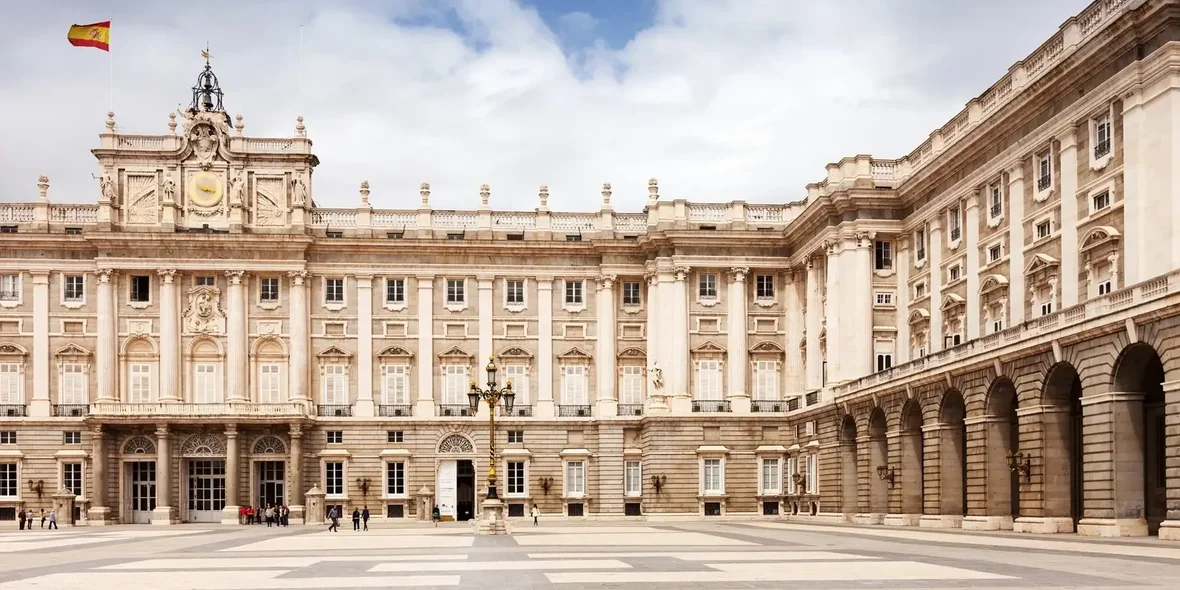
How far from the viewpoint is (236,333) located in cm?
7650

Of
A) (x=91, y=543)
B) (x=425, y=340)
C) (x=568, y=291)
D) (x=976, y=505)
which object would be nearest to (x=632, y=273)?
(x=568, y=291)

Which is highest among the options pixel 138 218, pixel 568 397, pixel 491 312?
pixel 138 218

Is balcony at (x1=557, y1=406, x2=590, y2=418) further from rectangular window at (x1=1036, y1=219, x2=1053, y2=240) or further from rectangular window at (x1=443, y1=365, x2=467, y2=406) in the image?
rectangular window at (x1=1036, y1=219, x2=1053, y2=240)

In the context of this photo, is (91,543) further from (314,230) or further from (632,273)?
(632,273)

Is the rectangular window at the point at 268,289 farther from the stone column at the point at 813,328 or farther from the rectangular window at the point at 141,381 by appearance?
the stone column at the point at 813,328

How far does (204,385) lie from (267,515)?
9966mm

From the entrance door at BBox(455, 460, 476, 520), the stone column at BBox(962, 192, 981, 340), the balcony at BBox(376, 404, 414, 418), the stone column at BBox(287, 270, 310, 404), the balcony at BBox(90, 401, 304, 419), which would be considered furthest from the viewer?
the entrance door at BBox(455, 460, 476, 520)

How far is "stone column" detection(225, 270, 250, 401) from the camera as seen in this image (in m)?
76.2

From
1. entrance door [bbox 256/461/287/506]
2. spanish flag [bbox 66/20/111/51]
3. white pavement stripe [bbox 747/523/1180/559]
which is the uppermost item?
spanish flag [bbox 66/20/111/51]

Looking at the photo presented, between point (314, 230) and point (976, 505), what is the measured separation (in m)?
42.7

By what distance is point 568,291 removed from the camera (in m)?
79.4

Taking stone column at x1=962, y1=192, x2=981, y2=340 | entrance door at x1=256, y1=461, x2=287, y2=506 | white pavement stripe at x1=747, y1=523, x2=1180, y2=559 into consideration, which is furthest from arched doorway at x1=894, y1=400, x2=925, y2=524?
entrance door at x1=256, y1=461, x2=287, y2=506

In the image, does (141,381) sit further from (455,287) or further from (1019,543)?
(1019,543)

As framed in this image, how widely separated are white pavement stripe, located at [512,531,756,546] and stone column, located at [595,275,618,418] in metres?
28.3
